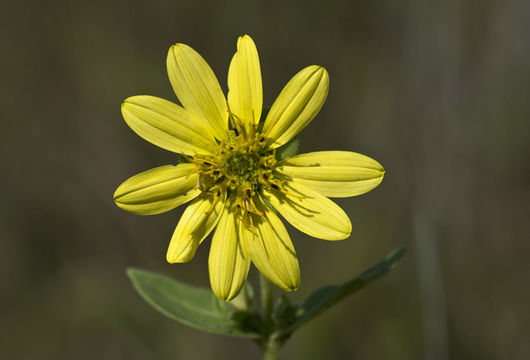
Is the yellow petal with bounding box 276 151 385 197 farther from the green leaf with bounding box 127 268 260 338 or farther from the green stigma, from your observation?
the green leaf with bounding box 127 268 260 338

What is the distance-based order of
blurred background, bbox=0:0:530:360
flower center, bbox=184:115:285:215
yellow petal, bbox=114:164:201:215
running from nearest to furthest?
yellow petal, bbox=114:164:201:215
flower center, bbox=184:115:285:215
blurred background, bbox=0:0:530:360

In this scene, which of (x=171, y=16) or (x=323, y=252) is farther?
(x=171, y=16)

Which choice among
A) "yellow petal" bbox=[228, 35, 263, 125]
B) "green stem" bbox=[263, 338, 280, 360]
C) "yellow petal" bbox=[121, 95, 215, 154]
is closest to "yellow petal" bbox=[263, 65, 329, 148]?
"yellow petal" bbox=[228, 35, 263, 125]

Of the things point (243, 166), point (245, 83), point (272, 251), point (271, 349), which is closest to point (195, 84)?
point (245, 83)

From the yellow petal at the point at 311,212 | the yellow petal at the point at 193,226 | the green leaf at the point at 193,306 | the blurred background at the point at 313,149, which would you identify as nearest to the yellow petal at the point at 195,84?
the yellow petal at the point at 193,226
